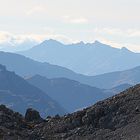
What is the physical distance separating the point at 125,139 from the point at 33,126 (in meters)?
12.9

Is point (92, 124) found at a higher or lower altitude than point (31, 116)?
lower

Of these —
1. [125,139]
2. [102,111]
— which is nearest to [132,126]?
[125,139]

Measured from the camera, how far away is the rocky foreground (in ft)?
141

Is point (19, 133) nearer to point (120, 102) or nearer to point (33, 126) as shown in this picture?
point (33, 126)

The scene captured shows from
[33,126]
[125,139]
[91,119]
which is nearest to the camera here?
[125,139]

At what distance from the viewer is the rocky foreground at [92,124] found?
42906 mm

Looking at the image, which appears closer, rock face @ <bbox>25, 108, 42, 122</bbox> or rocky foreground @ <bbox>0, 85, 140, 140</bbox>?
rocky foreground @ <bbox>0, 85, 140, 140</bbox>

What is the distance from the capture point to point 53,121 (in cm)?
5028

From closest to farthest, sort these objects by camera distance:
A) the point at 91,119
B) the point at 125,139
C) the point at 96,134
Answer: the point at 125,139
the point at 96,134
the point at 91,119

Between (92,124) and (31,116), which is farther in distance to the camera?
(31,116)

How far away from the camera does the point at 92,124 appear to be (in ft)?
150

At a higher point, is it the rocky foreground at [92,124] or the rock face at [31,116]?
the rock face at [31,116]

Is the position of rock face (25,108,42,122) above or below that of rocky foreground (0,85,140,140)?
above

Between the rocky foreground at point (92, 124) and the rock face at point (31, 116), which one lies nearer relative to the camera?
the rocky foreground at point (92, 124)
